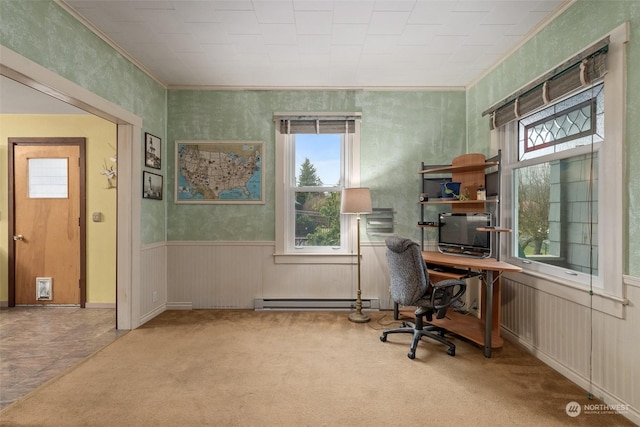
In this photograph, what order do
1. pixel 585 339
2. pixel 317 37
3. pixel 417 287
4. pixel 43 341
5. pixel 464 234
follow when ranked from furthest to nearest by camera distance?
pixel 464 234
pixel 43 341
pixel 317 37
pixel 417 287
pixel 585 339

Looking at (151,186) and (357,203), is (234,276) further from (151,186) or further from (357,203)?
(357,203)

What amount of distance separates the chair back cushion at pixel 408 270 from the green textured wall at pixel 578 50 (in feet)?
4.21

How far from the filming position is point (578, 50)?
7.54 ft

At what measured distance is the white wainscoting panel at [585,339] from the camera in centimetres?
188

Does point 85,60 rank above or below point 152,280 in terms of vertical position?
above

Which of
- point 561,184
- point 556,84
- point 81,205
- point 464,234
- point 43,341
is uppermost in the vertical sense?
point 556,84

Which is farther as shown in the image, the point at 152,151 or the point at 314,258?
the point at 314,258

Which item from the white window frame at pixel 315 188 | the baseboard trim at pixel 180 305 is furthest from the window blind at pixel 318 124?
the baseboard trim at pixel 180 305

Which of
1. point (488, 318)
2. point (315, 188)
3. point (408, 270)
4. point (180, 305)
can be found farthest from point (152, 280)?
point (488, 318)

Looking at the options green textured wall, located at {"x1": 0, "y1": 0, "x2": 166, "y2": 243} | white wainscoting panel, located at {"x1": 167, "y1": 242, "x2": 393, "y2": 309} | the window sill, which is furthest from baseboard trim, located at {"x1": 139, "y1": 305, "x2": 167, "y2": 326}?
the window sill

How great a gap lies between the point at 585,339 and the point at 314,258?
2.63 meters

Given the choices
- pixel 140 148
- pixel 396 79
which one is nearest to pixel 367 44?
pixel 396 79

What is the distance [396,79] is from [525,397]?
10.9 ft

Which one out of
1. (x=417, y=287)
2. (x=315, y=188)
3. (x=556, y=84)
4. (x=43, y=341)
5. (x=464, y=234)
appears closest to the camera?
(x=556, y=84)
